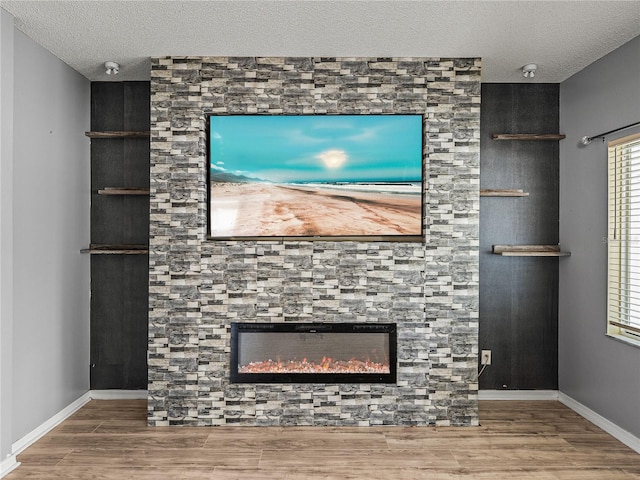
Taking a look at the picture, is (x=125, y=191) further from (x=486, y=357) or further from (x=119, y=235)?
(x=486, y=357)

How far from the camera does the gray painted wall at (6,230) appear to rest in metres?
3.05

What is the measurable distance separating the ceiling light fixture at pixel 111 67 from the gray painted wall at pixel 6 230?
82 cm

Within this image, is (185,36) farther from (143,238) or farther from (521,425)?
(521,425)

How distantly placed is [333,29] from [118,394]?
3.20 metres

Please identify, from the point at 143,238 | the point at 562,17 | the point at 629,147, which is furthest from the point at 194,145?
the point at 629,147

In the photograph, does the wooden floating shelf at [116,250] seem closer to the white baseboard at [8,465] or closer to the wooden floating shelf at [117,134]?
the wooden floating shelf at [117,134]

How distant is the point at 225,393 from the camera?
387 centimetres

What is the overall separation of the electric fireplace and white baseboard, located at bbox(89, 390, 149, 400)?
1.00 m

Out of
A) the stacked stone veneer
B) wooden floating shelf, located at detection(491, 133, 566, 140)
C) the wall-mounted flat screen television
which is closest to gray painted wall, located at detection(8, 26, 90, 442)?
the stacked stone veneer

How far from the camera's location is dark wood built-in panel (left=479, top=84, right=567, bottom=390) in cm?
444

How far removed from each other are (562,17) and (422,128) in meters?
1.11

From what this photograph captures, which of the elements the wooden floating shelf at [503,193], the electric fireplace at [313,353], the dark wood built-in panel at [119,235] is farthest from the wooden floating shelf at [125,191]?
the wooden floating shelf at [503,193]

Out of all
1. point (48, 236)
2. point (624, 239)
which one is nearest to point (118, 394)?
point (48, 236)

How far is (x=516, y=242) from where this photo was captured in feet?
14.6
